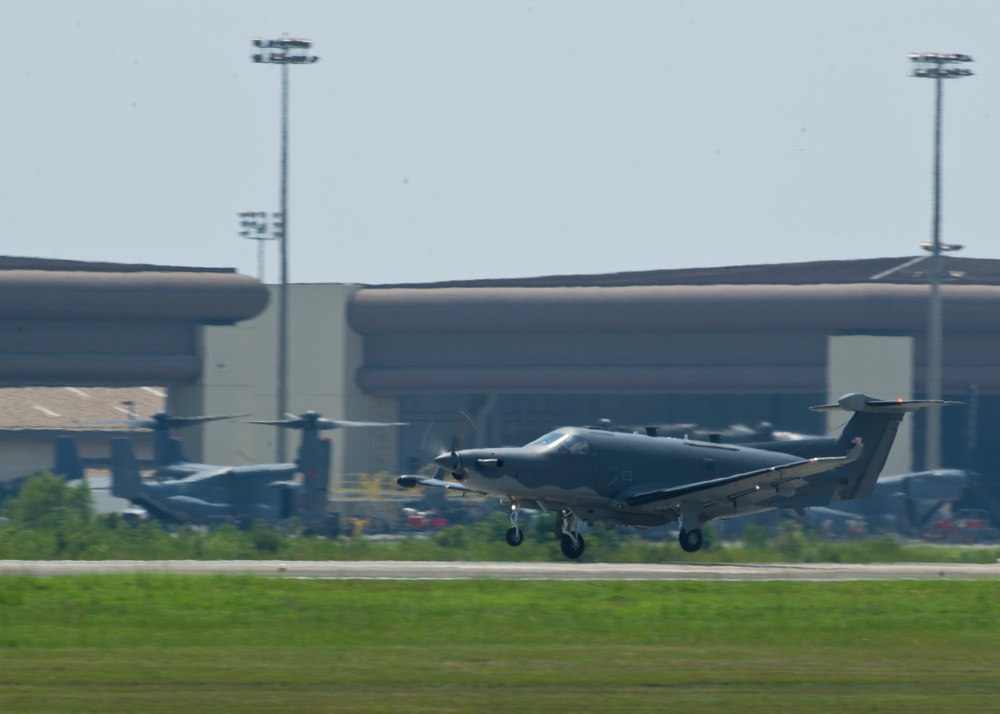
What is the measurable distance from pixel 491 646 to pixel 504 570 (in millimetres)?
11775

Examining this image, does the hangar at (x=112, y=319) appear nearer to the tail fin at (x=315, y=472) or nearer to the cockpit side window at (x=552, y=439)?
the tail fin at (x=315, y=472)

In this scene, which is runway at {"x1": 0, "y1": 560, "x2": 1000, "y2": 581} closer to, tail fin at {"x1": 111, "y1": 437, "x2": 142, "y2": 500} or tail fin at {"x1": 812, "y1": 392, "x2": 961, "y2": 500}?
tail fin at {"x1": 812, "y1": 392, "x2": 961, "y2": 500}

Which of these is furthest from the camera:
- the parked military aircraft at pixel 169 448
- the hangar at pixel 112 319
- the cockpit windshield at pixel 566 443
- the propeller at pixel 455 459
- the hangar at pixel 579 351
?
the hangar at pixel 579 351

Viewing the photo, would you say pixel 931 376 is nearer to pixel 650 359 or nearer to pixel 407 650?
pixel 650 359

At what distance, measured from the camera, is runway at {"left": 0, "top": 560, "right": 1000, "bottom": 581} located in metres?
28.8

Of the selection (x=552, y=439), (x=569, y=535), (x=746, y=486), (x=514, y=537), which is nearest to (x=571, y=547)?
(x=569, y=535)

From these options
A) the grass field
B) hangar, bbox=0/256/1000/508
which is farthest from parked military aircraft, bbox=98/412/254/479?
the grass field

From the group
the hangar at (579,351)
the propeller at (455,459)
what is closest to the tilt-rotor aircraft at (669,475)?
the propeller at (455,459)

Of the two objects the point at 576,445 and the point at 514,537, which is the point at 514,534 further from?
the point at 576,445

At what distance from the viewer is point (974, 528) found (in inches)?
2105

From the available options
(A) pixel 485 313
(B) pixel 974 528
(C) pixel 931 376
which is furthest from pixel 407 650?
(A) pixel 485 313

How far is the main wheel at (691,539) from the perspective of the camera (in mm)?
34938

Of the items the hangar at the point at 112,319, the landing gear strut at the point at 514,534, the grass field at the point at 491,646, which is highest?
the hangar at the point at 112,319

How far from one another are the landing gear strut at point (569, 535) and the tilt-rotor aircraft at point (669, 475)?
24 mm
